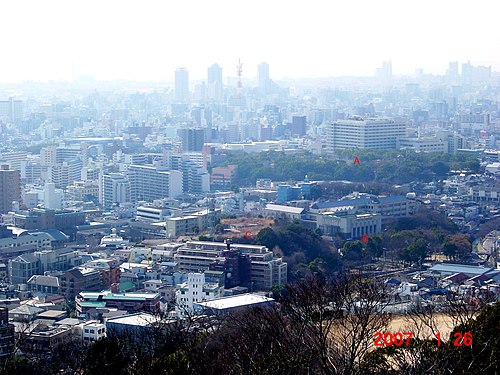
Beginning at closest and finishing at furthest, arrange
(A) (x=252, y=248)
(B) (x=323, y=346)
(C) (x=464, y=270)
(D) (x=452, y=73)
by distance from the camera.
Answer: (B) (x=323, y=346) → (C) (x=464, y=270) → (A) (x=252, y=248) → (D) (x=452, y=73)

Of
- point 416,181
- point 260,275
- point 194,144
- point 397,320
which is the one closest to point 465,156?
point 416,181

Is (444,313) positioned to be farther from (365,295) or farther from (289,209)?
(289,209)

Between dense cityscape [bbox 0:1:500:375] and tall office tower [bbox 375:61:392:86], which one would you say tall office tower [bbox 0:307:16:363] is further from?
tall office tower [bbox 375:61:392:86]

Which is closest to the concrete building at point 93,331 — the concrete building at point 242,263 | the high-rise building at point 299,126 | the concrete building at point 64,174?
the concrete building at point 242,263

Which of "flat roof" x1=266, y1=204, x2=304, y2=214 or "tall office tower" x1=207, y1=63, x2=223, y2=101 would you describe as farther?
"tall office tower" x1=207, y1=63, x2=223, y2=101

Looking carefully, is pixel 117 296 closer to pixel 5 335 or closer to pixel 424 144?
pixel 5 335

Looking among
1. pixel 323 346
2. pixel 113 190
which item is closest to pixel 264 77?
pixel 113 190

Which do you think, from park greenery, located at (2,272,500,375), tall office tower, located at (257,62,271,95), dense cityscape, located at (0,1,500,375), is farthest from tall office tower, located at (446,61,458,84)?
park greenery, located at (2,272,500,375)
